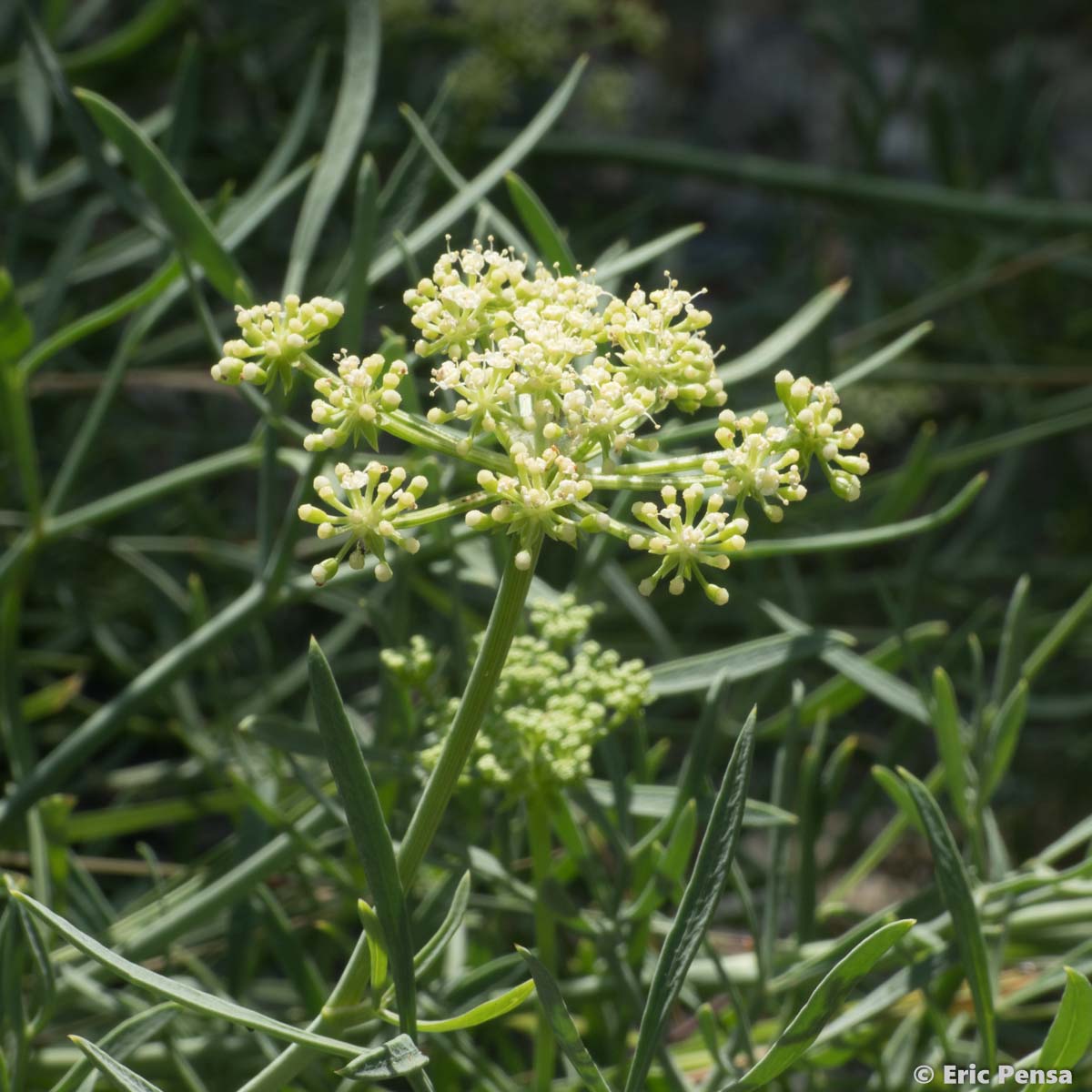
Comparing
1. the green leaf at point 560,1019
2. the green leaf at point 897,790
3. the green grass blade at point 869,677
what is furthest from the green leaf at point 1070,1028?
the green grass blade at point 869,677

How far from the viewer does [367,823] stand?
0.62m

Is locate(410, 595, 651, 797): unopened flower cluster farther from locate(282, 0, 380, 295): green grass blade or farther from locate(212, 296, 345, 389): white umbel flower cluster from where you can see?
locate(282, 0, 380, 295): green grass blade

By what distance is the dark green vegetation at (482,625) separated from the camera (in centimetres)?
88

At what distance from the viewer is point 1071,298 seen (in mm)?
2234

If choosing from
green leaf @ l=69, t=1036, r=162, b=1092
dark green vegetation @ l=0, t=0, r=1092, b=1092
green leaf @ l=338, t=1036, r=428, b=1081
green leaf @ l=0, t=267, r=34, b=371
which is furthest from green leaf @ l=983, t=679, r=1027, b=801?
green leaf @ l=0, t=267, r=34, b=371

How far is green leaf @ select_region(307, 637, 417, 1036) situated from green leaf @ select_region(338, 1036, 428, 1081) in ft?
0.09

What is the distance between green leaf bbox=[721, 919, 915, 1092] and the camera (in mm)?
621

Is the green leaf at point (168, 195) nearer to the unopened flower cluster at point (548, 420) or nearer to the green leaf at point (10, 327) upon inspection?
the green leaf at point (10, 327)

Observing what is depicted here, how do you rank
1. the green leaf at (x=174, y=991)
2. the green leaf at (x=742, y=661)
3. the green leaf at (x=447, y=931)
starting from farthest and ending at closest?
the green leaf at (x=742, y=661) < the green leaf at (x=447, y=931) < the green leaf at (x=174, y=991)

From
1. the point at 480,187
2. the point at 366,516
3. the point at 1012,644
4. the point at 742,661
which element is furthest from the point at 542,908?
the point at 480,187

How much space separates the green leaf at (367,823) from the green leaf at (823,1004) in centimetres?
20

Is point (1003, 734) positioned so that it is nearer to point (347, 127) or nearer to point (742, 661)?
point (742, 661)

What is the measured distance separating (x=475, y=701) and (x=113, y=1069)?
267 mm

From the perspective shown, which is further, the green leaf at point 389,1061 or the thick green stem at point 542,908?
the thick green stem at point 542,908
